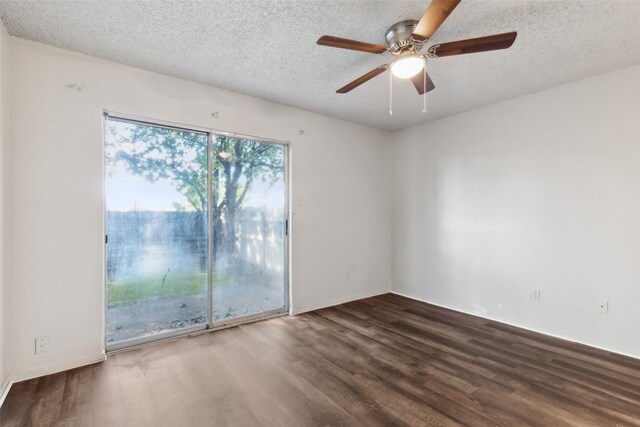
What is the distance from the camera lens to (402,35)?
2.11 metres

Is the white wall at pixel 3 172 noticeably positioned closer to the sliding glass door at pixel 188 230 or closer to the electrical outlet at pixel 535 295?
the sliding glass door at pixel 188 230

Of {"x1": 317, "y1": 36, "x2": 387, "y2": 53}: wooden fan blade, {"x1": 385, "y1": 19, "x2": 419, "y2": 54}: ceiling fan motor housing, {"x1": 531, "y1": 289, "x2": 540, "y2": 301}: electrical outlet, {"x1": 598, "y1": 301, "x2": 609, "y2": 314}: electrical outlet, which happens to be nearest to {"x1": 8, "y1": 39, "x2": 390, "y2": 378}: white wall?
{"x1": 317, "y1": 36, "x2": 387, "y2": 53}: wooden fan blade

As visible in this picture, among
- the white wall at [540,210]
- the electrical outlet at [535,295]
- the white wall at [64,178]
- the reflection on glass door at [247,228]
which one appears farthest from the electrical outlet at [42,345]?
A: the electrical outlet at [535,295]

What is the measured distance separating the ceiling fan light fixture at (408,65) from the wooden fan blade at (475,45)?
0.12 m

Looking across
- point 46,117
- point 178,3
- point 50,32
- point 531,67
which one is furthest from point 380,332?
point 50,32

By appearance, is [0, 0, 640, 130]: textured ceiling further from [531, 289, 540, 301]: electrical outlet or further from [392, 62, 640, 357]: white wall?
[531, 289, 540, 301]: electrical outlet

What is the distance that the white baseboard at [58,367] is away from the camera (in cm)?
229

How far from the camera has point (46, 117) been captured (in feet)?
7.96

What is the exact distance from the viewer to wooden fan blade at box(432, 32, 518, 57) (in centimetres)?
180

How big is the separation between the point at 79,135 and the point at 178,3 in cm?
147

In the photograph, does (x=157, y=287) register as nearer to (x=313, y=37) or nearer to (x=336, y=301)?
(x=336, y=301)

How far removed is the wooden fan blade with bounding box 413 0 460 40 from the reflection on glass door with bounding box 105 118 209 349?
241cm

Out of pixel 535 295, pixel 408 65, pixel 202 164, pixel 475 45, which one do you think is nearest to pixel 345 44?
pixel 408 65

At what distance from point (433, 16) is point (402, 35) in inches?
20.6
